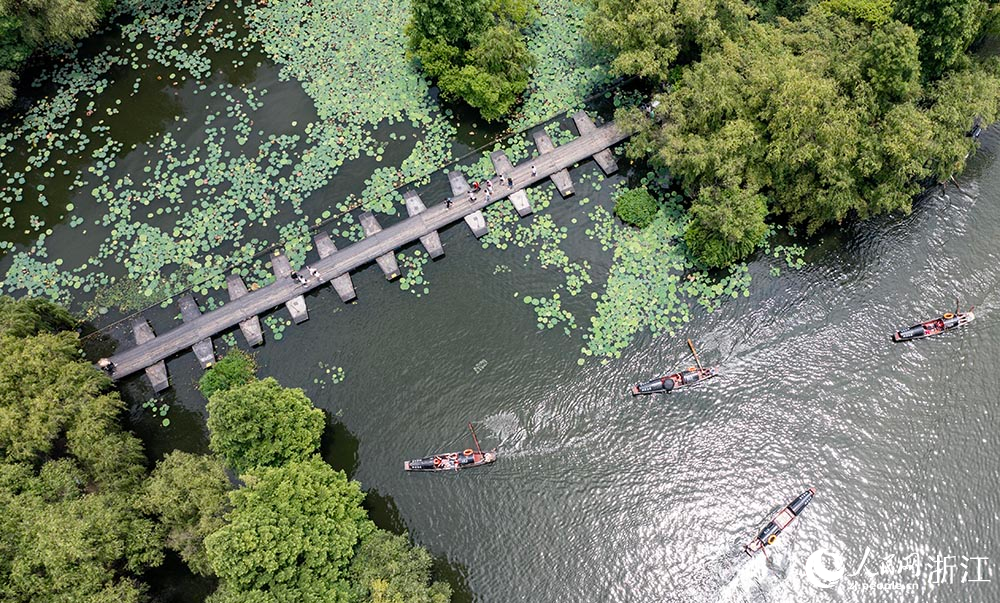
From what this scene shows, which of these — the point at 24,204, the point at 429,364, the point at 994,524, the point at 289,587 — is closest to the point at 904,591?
the point at 994,524

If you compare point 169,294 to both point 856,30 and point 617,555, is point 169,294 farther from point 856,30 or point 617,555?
point 856,30

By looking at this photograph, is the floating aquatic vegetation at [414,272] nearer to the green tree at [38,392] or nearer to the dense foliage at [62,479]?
the dense foliage at [62,479]

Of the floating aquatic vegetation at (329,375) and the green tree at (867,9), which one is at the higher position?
the green tree at (867,9)

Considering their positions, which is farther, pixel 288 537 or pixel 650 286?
pixel 650 286

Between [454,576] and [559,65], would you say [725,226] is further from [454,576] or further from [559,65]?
[454,576]

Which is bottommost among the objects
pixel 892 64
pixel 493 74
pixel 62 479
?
pixel 62 479

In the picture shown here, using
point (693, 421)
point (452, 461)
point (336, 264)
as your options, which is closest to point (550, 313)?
point (693, 421)

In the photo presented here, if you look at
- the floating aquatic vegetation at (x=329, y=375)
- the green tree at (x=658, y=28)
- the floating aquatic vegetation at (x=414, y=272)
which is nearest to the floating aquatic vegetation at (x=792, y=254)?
the green tree at (x=658, y=28)

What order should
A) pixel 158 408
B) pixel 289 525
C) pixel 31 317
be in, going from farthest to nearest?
pixel 158 408, pixel 31 317, pixel 289 525
